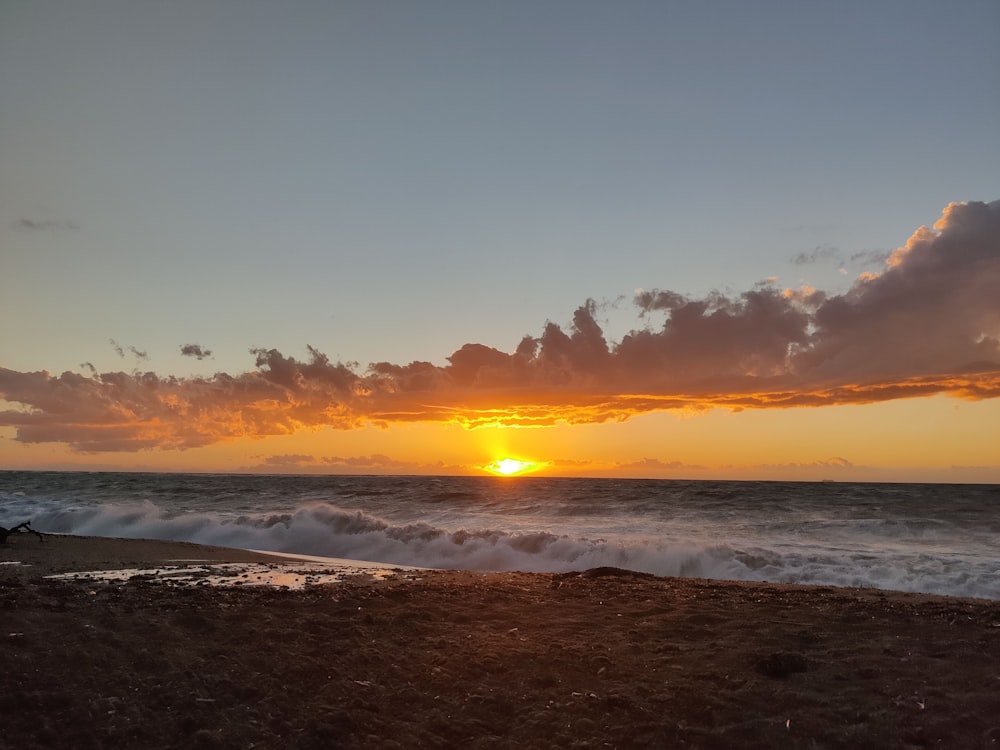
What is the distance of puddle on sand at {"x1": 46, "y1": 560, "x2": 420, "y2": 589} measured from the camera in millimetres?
12797

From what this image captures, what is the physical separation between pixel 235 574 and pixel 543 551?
35.8 feet

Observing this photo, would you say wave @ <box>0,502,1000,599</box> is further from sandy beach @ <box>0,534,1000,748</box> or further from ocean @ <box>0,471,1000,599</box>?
sandy beach @ <box>0,534,1000,748</box>

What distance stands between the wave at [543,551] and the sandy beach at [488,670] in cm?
770

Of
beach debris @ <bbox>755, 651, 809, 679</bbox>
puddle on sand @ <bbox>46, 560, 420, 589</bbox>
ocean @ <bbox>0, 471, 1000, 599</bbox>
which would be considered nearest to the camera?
beach debris @ <bbox>755, 651, 809, 679</bbox>

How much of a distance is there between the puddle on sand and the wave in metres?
6.28

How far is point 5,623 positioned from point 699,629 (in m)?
9.16

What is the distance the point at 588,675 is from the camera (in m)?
7.21

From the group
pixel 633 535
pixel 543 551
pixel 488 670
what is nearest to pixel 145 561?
pixel 543 551

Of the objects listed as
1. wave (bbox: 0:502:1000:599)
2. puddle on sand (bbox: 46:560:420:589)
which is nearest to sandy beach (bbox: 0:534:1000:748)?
puddle on sand (bbox: 46:560:420:589)

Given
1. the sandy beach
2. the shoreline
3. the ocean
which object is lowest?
the ocean

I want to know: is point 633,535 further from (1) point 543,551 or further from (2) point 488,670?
(2) point 488,670

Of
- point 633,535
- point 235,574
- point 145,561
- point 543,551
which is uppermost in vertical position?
point 235,574

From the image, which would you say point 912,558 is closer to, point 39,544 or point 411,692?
point 411,692

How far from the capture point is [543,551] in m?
22.2
